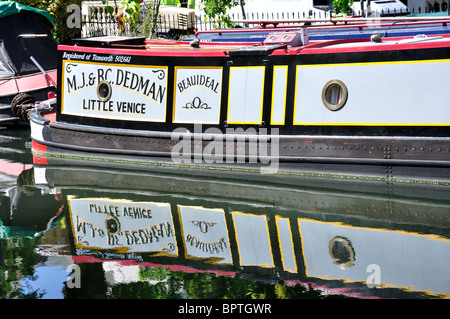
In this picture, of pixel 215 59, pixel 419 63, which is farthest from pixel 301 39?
pixel 419 63

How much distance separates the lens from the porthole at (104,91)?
10742 mm

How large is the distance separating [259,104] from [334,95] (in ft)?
3.40

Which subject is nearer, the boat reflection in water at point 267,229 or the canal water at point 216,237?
the canal water at point 216,237

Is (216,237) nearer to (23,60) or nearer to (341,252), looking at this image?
(341,252)

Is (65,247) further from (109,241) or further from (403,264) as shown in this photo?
(403,264)

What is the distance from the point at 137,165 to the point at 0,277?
4.32m

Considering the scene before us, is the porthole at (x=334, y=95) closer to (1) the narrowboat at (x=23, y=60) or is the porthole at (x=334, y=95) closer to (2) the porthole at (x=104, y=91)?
(2) the porthole at (x=104, y=91)

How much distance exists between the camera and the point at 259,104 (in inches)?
381

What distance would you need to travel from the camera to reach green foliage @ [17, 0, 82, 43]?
56.5ft

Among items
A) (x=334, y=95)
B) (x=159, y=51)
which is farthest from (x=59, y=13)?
(x=334, y=95)

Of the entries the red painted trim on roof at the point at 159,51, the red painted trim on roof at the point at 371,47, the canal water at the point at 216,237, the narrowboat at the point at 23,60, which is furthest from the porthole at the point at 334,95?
the narrowboat at the point at 23,60

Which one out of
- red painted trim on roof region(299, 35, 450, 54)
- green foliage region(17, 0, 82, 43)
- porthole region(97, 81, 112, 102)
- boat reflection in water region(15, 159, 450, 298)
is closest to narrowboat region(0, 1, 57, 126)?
green foliage region(17, 0, 82, 43)

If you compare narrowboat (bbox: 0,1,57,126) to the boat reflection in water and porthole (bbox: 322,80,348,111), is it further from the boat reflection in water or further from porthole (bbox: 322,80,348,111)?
porthole (bbox: 322,80,348,111)

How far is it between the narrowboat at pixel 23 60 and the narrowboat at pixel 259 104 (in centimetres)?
282
